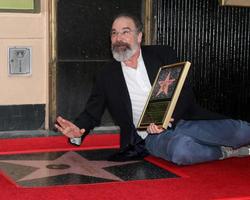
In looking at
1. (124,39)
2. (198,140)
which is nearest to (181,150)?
(198,140)

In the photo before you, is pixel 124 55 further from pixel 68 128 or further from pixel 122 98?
pixel 68 128

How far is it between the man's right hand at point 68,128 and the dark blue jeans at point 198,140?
1.73ft

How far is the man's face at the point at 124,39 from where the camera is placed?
3.74m

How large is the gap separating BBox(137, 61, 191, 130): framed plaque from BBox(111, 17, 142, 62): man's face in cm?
28

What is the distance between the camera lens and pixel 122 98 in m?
3.81

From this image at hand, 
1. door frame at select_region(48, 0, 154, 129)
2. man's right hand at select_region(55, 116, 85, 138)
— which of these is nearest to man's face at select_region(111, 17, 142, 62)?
man's right hand at select_region(55, 116, 85, 138)

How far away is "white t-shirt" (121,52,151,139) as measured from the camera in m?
3.80

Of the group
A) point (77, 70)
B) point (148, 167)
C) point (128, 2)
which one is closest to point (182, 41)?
point (128, 2)

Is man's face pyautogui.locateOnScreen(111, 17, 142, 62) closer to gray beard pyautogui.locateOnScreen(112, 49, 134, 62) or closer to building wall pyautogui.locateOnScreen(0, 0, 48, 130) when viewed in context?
gray beard pyautogui.locateOnScreen(112, 49, 134, 62)

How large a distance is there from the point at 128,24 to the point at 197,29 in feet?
6.95

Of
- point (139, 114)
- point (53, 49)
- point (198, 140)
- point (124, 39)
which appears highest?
point (124, 39)

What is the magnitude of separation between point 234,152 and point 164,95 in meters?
0.77

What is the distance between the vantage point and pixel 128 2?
18.2ft

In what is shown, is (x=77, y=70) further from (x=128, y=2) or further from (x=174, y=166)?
(x=174, y=166)
